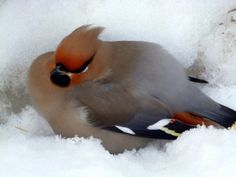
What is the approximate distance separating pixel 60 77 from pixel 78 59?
114 millimetres

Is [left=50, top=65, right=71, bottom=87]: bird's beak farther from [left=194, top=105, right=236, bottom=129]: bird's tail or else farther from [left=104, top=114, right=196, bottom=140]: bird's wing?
[left=194, top=105, right=236, bottom=129]: bird's tail

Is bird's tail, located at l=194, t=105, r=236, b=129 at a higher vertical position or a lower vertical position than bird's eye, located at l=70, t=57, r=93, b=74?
lower

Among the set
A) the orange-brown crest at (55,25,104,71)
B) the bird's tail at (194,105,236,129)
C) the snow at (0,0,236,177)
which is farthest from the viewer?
the snow at (0,0,236,177)

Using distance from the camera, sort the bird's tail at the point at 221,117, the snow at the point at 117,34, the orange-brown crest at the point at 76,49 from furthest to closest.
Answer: the snow at the point at 117,34 → the bird's tail at the point at 221,117 → the orange-brown crest at the point at 76,49

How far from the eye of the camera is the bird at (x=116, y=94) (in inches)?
100.0

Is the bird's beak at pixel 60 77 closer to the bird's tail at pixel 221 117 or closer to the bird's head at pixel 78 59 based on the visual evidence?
the bird's head at pixel 78 59

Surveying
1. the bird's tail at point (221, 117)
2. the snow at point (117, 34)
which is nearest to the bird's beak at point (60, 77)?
the snow at point (117, 34)

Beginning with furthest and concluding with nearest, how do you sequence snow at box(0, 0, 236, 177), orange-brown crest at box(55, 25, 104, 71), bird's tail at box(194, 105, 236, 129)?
snow at box(0, 0, 236, 177) < bird's tail at box(194, 105, 236, 129) < orange-brown crest at box(55, 25, 104, 71)

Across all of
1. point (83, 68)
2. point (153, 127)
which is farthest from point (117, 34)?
point (153, 127)

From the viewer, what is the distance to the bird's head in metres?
2.47

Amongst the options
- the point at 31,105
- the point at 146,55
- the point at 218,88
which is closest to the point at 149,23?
the point at 146,55

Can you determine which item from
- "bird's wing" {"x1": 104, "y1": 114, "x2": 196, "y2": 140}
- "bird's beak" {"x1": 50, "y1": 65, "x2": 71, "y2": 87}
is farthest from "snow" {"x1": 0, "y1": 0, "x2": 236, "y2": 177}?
"bird's beak" {"x1": 50, "y1": 65, "x2": 71, "y2": 87}

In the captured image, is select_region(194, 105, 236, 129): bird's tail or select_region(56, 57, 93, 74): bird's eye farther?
select_region(194, 105, 236, 129): bird's tail

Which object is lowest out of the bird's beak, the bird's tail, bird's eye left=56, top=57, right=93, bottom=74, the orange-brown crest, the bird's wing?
the bird's wing
